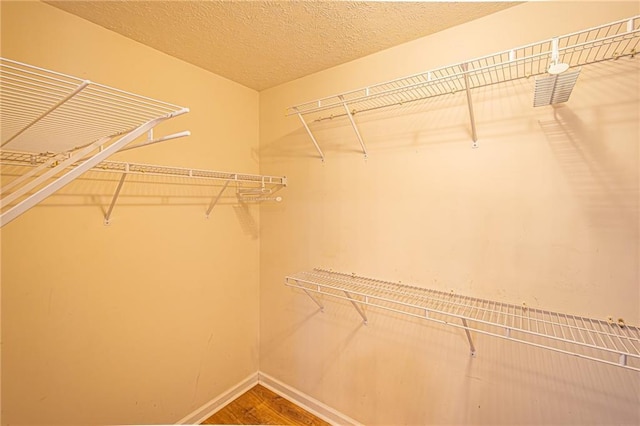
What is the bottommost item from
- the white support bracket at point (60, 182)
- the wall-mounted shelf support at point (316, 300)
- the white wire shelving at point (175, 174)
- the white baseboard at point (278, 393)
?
the white baseboard at point (278, 393)

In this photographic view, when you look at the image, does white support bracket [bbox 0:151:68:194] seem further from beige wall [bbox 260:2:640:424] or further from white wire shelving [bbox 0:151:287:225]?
beige wall [bbox 260:2:640:424]

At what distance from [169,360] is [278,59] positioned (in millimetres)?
1982

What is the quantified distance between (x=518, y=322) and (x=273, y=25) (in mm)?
1837

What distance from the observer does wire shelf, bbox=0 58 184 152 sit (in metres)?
0.75

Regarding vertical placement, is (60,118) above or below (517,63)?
below

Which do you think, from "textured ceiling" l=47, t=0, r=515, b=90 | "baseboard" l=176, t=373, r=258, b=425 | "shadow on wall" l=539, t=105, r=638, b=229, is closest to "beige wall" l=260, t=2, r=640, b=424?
"shadow on wall" l=539, t=105, r=638, b=229

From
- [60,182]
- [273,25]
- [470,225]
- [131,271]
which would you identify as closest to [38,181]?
[60,182]

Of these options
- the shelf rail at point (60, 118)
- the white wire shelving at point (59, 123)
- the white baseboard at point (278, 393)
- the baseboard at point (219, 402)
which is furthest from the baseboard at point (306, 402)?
the shelf rail at point (60, 118)

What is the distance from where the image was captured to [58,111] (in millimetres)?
883

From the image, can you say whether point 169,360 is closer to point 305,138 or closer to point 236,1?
point 305,138

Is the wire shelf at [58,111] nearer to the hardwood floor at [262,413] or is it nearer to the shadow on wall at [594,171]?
the shadow on wall at [594,171]

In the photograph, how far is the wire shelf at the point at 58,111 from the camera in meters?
0.75

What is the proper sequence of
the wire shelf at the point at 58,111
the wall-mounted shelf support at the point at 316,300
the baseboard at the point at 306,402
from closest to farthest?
the wire shelf at the point at 58,111
the baseboard at the point at 306,402
the wall-mounted shelf support at the point at 316,300

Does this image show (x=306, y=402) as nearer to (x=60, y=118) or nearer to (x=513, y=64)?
(x=60, y=118)
